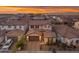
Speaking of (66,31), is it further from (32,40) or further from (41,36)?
(32,40)

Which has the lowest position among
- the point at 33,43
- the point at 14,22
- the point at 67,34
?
the point at 33,43

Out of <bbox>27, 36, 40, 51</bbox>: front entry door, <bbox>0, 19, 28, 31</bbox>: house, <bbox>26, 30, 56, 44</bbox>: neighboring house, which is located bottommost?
<bbox>27, 36, 40, 51</bbox>: front entry door

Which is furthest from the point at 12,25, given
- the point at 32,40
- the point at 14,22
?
the point at 32,40

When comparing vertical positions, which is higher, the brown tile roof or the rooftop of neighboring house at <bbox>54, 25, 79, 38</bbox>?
the brown tile roof

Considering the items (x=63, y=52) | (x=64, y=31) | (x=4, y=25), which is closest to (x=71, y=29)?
(x=64, y=31)

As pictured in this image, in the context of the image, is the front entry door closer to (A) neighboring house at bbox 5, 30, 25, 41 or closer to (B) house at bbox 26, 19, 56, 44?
(B) house at bbox 26, 19, 56, 44

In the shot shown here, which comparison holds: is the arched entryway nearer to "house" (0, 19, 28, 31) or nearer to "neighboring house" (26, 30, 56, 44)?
"neighboring house" (26, 30, 56, 44)

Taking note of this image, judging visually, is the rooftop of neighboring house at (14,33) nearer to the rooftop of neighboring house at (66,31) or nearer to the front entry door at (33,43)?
the front entry door at (33,43)

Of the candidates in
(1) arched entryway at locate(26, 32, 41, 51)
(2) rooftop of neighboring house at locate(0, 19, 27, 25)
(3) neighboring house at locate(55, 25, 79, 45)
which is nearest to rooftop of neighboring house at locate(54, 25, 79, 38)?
(3) neighboring house at locate(55, 25, 79, 45)
